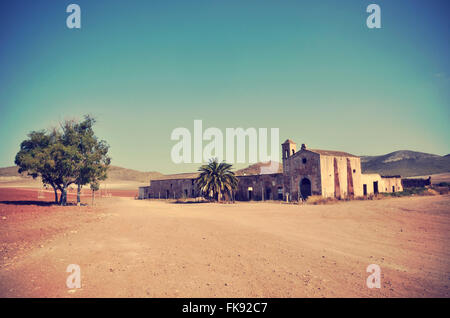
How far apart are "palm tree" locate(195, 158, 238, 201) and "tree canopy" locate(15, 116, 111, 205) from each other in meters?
12.2

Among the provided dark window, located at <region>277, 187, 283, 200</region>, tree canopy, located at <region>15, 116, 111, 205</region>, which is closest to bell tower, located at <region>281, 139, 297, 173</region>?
dark window, located at <region>277, 187, 283, 200</region>

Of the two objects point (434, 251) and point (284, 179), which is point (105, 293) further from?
point (284, 179)

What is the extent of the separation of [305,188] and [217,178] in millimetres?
11374

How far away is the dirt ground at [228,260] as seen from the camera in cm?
525

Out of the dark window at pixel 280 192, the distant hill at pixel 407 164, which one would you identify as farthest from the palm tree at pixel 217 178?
the distant hill at pixel 407 164

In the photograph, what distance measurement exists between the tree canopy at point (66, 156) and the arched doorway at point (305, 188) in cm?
2248

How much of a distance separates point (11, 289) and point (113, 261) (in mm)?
2204

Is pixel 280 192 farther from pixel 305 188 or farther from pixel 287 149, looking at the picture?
pixel 287 149

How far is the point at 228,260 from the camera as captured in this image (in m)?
7.17

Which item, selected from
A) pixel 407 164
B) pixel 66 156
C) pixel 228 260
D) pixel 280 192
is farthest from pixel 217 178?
pixel 407 164

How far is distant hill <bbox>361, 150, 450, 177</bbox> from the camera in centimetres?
8831

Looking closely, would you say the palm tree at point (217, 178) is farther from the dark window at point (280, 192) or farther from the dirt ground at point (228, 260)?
the dirt ground at point (228, 260)
